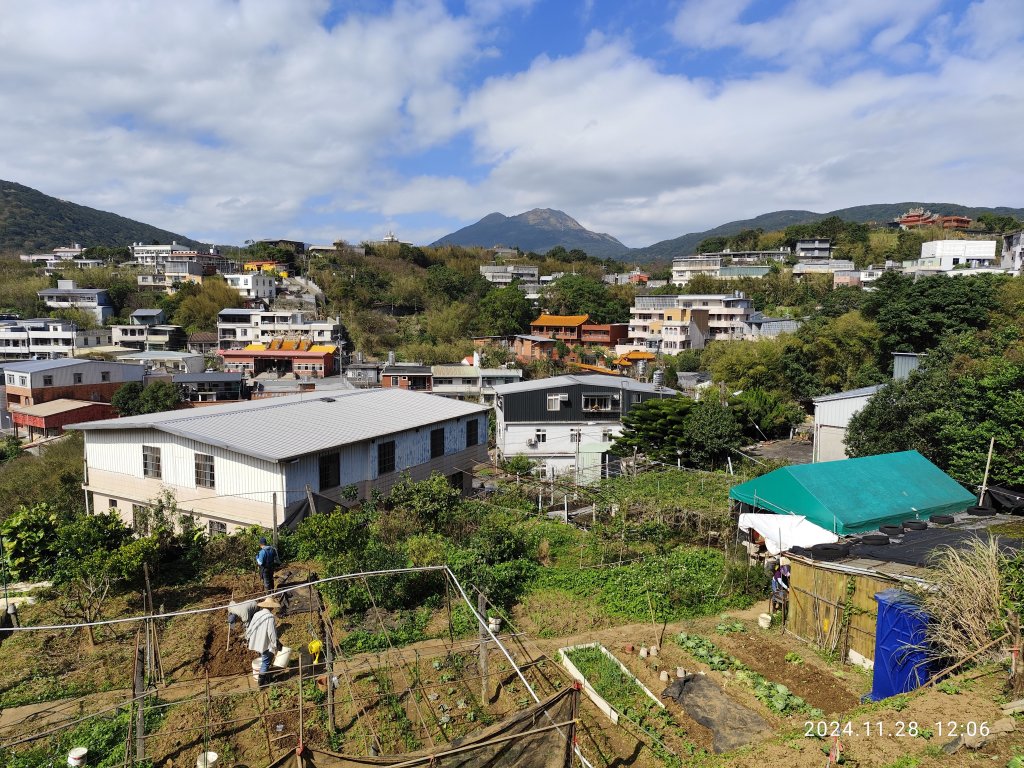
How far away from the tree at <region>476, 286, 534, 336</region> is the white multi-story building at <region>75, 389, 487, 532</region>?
35645 millimetres

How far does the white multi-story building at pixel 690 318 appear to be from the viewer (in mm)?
47656

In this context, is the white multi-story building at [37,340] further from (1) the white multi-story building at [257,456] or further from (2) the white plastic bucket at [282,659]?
(2) the white plastic bucket at [282,659]

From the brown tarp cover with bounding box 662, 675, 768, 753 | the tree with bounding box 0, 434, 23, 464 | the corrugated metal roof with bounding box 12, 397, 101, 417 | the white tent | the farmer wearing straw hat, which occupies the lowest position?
the tree with bounding box 0, 434, 23, 464

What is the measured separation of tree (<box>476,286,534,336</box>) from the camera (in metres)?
51.4

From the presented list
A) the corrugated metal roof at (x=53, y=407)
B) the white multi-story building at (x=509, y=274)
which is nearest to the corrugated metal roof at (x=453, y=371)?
the corrugated metal roof at (x=53, y=407)

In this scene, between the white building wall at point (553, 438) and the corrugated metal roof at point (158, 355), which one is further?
the corrugated metal roof at point (158, 355)

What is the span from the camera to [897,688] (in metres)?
5.89

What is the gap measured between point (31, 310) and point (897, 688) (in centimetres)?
6857

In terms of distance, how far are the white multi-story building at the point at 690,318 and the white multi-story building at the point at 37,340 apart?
43.2 m

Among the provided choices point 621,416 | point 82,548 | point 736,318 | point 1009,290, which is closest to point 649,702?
point 82,548

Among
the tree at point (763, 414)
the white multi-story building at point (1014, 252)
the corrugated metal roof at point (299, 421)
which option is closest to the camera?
the corrugated metal roof at point (299, 421)

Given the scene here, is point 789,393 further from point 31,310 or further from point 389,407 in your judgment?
point 31,310

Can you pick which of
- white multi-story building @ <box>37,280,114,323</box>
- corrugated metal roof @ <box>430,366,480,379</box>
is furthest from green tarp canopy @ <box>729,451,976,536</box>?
white multi-story building @ <box>37,280,114,323</box>

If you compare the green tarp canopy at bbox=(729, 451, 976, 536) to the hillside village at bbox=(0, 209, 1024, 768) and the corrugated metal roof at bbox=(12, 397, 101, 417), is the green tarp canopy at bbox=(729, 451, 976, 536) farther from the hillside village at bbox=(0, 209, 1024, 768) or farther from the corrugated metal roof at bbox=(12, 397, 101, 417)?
the corrugated metal roof at bbox=(12, 397, 101, 417)
